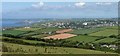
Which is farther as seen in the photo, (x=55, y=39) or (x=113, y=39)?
(x=55, y=39)

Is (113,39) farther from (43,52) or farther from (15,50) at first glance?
(15,50)

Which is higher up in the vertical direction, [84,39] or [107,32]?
[107,32]

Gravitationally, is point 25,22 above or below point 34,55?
above

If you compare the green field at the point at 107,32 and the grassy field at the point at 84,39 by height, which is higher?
the green field at the point at 107,32

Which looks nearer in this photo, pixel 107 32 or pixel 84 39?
pixel 84 39

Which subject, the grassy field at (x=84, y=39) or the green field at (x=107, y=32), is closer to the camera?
the grassy field at (x=84, y=39)

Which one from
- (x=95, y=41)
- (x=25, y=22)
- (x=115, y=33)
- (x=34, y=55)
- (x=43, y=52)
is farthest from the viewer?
(x=25, y=22)

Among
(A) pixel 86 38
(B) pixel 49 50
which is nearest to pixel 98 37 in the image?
(A) pixel 86 38

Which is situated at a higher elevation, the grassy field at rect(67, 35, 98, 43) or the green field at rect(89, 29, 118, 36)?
the green field at rect(89, 29, 118, 36)

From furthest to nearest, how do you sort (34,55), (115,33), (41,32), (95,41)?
(41,32), (115,33), (95,41), (34,55)

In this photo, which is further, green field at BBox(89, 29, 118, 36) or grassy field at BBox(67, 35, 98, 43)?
green field at BBox(89, 29, 118, 36)

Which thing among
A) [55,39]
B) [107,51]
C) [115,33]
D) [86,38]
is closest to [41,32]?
[55,39]
